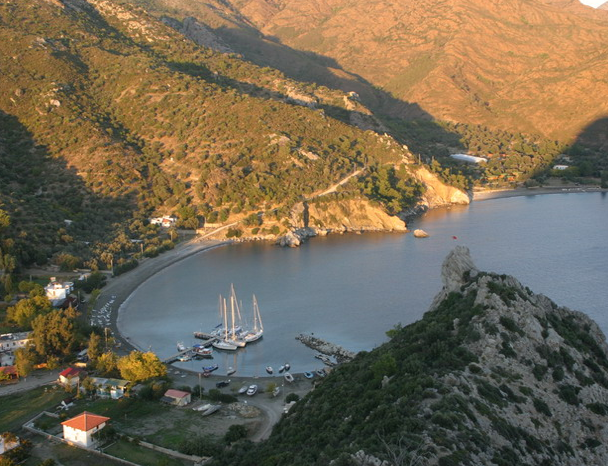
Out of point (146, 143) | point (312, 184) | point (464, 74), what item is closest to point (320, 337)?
point (312, 184)

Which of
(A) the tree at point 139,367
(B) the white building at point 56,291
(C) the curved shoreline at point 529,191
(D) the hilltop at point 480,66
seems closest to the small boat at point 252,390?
(A) the tree at point 139,367

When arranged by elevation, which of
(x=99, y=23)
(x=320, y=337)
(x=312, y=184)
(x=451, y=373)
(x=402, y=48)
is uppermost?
(x=402, y=48)

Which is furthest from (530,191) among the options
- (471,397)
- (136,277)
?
(471,397)

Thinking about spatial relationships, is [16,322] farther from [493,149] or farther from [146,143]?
[493,149]

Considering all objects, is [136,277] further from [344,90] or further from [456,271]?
[344,90]

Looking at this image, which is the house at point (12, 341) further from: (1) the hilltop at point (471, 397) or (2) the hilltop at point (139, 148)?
(1) the hilltop at point (471, 397)

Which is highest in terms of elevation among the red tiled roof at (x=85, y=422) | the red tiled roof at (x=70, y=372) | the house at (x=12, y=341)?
the house at (x=12, y=341)

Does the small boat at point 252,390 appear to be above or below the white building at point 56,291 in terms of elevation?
below

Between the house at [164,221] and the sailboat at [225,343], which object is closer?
the sailboat at [225,343]
